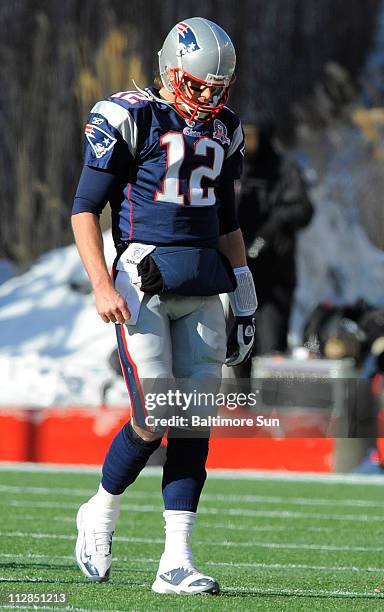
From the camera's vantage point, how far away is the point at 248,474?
29.6 feet

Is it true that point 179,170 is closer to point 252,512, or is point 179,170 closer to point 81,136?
point 252,512

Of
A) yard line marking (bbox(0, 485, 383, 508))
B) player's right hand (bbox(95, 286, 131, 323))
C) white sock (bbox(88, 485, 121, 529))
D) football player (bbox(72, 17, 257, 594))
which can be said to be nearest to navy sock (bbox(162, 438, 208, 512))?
football player (bbox(72, 17, 257, 594))

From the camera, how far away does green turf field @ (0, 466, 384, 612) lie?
4172 millimetres

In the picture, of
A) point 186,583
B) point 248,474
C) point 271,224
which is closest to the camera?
point 186,583

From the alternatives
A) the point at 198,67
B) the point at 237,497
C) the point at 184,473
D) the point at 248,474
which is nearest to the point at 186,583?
the point at 184,473

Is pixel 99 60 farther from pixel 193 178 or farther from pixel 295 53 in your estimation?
pixel 193 178

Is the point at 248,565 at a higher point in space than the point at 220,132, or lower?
lower

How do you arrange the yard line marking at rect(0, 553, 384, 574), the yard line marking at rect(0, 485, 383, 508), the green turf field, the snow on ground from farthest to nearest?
1. the snow on ground
2. the yard line marking at rect(0, 485, 383, 508)
3. the yard line marking at rect(0, 553, 384, 574)
4. the green turf field

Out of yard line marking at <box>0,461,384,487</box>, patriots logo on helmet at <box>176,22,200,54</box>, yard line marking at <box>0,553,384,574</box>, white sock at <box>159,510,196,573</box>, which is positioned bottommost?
yard line marking at <box>0,461,384,487</box>

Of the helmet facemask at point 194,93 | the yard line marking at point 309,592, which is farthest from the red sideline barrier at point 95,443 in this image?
the helmet facemask at point 194,93

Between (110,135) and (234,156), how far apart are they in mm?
Result: 419

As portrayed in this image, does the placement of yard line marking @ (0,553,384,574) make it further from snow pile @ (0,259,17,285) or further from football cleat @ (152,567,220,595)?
snow pile @ (0,259,17,285)

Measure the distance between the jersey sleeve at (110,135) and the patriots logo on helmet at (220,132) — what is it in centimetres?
24

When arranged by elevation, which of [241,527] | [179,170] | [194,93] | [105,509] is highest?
[194,93]
